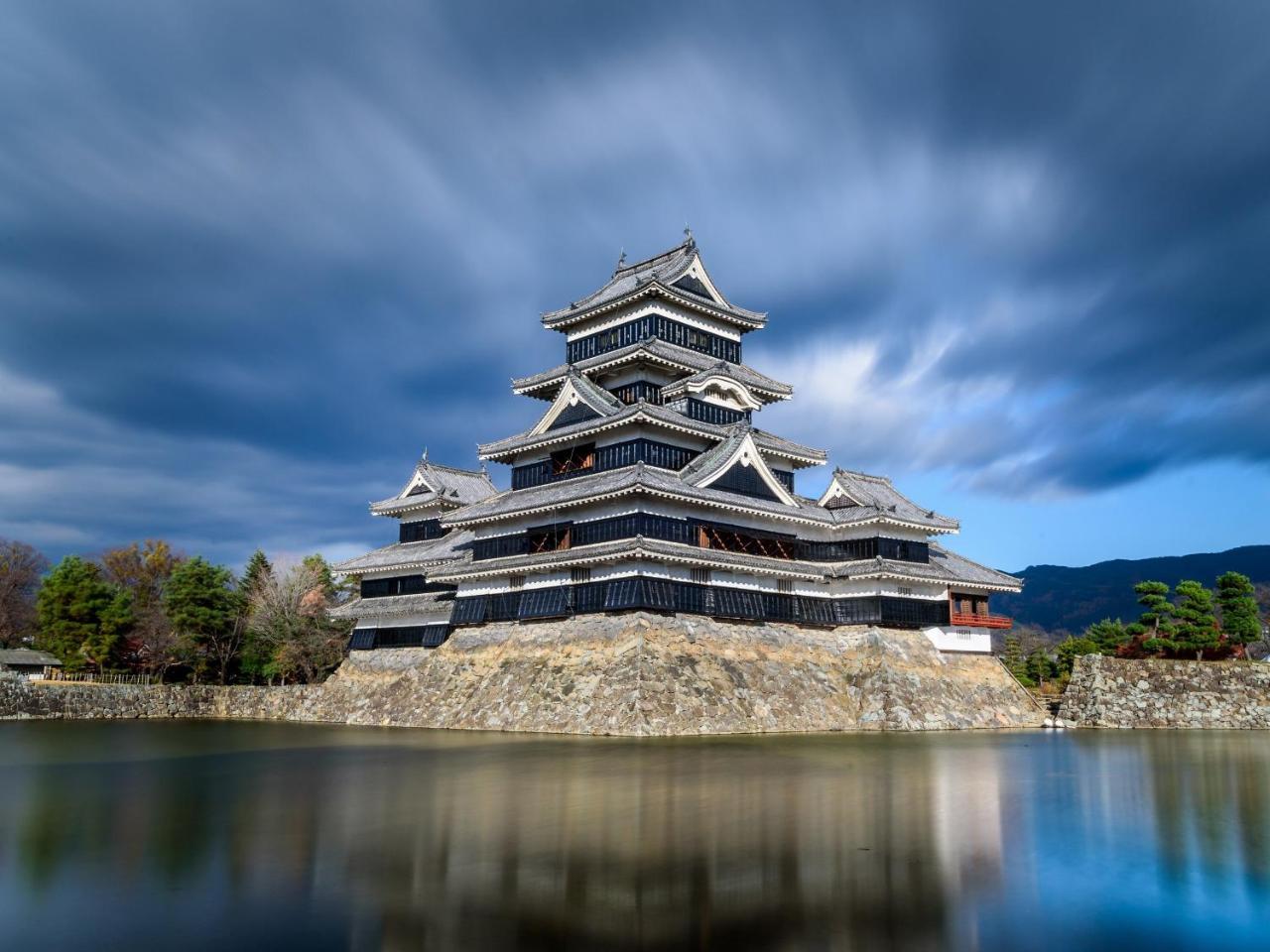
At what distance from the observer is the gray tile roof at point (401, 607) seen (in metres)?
47.5

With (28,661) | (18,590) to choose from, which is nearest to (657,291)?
(28,661)

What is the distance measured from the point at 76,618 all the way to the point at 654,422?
4489cm

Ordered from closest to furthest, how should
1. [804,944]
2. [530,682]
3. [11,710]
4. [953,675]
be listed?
[804,944]
[530,682]
[953,675]
[11,710]

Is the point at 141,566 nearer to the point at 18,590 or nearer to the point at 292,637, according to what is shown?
the point at 18,590

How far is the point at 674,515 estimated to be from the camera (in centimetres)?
3722

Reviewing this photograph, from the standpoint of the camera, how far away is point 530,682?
3544cm

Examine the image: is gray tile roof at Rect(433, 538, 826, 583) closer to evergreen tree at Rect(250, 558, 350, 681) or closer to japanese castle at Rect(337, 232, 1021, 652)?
japanese castle at Rect(337, 232, 1021, 652)

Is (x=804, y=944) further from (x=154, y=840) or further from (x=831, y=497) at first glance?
(x=831, y=497)

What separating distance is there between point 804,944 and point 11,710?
55226 mm

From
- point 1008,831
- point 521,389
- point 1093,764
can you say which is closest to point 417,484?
point 521,389

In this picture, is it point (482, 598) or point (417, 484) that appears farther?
point (417, 484)

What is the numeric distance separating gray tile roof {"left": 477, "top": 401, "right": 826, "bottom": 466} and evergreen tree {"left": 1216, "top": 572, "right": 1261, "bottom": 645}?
20388mm

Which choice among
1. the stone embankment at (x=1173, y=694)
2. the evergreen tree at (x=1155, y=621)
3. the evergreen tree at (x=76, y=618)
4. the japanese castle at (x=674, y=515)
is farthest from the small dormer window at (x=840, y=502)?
the evergreen tree at (x=76, y=618)

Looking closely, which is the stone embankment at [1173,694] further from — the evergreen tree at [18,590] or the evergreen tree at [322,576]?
the evergreen tree at [18,590]
